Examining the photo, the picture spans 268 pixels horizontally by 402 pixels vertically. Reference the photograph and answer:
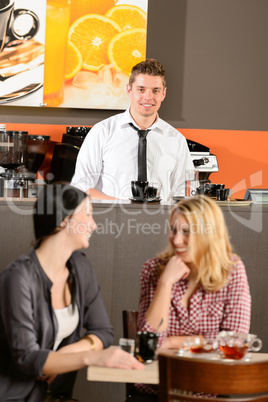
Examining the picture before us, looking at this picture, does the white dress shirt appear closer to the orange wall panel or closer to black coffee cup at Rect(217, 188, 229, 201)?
black coffee cup at Rect(217, 188, 229, 201)

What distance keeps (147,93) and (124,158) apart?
402 millimetres

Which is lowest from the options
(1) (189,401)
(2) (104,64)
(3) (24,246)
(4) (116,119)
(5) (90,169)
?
(1) (189,401)

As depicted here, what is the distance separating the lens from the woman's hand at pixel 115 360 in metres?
1.70

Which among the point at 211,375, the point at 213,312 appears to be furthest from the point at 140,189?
the point at 211,375

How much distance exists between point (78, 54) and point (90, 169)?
1.23 meters

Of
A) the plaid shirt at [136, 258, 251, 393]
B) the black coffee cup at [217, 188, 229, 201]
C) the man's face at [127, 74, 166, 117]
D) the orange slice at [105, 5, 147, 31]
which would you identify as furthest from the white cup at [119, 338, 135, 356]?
the orange slice at [105, 5, 147, 31]

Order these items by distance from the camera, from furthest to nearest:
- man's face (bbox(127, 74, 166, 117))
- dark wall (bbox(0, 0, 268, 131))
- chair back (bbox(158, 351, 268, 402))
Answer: dark wall (bbox(0, 0, 268, 131)) → man's face (bbox(127, 74, 166, 117)) → chair back (bbox(158, 351, 268, 402))

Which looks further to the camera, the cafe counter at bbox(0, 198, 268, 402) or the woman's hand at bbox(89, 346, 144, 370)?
the cafe counter at bbox(0, 198, 268, 402)

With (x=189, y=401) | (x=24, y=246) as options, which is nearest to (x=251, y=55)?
(x=24, y=246)

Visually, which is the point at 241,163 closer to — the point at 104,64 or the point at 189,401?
the point at 104,64

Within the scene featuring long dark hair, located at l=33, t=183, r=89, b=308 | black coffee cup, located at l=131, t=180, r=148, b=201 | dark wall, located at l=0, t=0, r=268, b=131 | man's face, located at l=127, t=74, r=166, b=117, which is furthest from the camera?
dark wall, located at l=0, t=0, r=268, b=131

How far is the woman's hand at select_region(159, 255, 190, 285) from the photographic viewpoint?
1.96 m

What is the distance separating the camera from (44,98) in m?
4.44

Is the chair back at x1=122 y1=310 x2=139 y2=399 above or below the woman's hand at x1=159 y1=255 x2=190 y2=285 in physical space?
below
